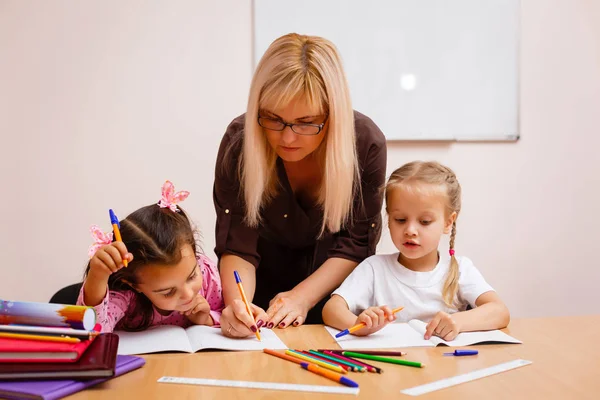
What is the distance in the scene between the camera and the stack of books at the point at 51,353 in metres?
0.99

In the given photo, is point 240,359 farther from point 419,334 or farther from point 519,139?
point 519,139

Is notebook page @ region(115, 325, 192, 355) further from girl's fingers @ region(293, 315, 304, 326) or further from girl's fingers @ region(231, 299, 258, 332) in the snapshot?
girl's fingers @ region(293, 315, 304, 326)

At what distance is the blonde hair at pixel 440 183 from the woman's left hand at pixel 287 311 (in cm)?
35

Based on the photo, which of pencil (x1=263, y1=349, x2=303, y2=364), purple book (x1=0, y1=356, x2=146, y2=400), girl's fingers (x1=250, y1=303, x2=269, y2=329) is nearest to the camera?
purple book (x1=0, y1=356, x2=146, y2=400)

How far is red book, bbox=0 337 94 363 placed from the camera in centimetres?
103

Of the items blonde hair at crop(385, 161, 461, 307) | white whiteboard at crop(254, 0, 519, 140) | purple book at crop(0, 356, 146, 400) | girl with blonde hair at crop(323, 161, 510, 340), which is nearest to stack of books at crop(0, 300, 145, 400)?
purple book at crop(0, 356, 146, 400)

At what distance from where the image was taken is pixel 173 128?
2.87 metres

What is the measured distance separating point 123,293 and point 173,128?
4.91 feet

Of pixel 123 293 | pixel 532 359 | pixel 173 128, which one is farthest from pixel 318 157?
pixel 173 128

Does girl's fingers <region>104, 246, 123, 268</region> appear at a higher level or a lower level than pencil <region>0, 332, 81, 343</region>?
higher

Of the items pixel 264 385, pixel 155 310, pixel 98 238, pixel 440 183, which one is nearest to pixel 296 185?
pixel 440 183

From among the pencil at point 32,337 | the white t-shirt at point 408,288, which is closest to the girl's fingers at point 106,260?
the pencil at point 32,337

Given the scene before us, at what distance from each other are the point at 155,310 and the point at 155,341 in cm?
Answer: 21

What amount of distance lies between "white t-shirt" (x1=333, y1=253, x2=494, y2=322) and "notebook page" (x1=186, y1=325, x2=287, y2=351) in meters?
0.28
